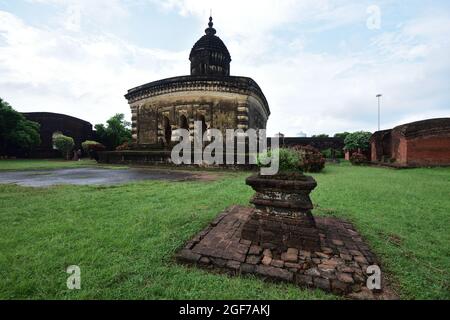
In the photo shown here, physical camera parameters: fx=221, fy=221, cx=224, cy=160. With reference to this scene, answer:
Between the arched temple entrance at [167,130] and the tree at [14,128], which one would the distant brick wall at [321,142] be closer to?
the arched temple entrance at [167,130]

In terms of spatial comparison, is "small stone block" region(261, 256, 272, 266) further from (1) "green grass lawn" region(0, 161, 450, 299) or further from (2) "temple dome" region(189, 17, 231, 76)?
(2) "temple dome" region(189, 17, 231, 76)

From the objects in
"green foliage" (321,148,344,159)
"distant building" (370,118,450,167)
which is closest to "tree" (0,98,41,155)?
"green foliage" (321,148,344,159)

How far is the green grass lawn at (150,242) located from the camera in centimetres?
208

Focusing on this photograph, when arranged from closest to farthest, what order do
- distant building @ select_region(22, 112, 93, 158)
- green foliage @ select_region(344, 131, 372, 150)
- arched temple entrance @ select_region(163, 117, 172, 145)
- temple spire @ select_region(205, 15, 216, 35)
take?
arched temple entrance @ select_region(163, 117, 172, 145)
temple spire @ select_region(205, 15, 216, 35)
green foliage @ select_region(344, 131, 372, 150)
distant building @ select_region(22, 112, 93, 158)

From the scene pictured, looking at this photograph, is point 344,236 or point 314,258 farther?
point 344,236

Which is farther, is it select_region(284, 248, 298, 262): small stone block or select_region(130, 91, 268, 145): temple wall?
select_region(130, 91, 268, 145): temple wall

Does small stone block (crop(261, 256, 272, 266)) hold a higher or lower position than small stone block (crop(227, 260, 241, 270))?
lower

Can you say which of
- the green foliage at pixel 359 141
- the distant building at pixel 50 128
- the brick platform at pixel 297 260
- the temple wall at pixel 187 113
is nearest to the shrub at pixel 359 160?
the green foliage at pixel 359 141

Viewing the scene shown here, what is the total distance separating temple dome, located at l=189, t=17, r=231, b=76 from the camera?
18500 millimetres

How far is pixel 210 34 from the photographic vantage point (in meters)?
19.6

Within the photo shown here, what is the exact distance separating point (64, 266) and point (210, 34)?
21.2 m
